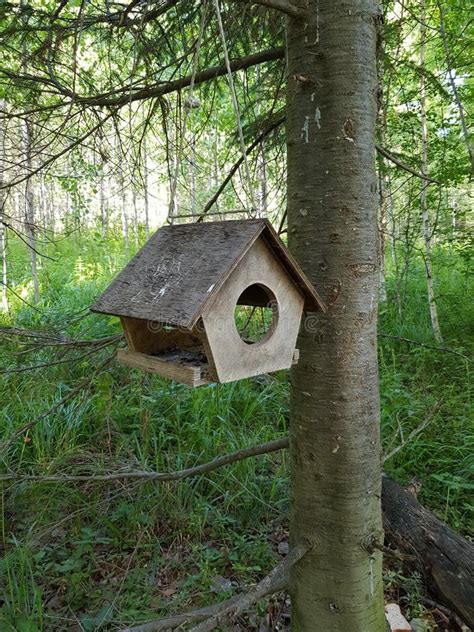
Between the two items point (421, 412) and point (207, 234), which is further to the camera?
point (421, 412)

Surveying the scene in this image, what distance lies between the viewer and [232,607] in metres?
1.22

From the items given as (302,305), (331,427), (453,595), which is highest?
(302,305)

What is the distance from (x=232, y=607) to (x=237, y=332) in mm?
769

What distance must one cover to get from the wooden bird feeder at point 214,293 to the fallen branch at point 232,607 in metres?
0.65

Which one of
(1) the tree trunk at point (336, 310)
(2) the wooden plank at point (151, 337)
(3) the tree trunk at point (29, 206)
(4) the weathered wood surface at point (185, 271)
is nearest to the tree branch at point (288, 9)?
(1) the tree trunk at point (336, 310)

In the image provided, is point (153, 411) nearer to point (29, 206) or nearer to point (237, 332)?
point (237, 332)

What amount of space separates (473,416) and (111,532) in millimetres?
2456

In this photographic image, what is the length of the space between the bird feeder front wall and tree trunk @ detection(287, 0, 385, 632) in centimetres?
16

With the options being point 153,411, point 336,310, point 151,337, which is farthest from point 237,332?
point 153,411

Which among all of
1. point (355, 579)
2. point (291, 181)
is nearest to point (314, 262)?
point (291, 181)

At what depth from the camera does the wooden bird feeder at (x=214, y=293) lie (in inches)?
38.7

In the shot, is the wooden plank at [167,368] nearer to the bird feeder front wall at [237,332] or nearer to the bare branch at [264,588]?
the bird feeder front wall at [237,332]

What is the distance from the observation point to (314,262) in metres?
1.30

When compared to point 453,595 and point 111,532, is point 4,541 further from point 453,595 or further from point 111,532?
point 453,595
